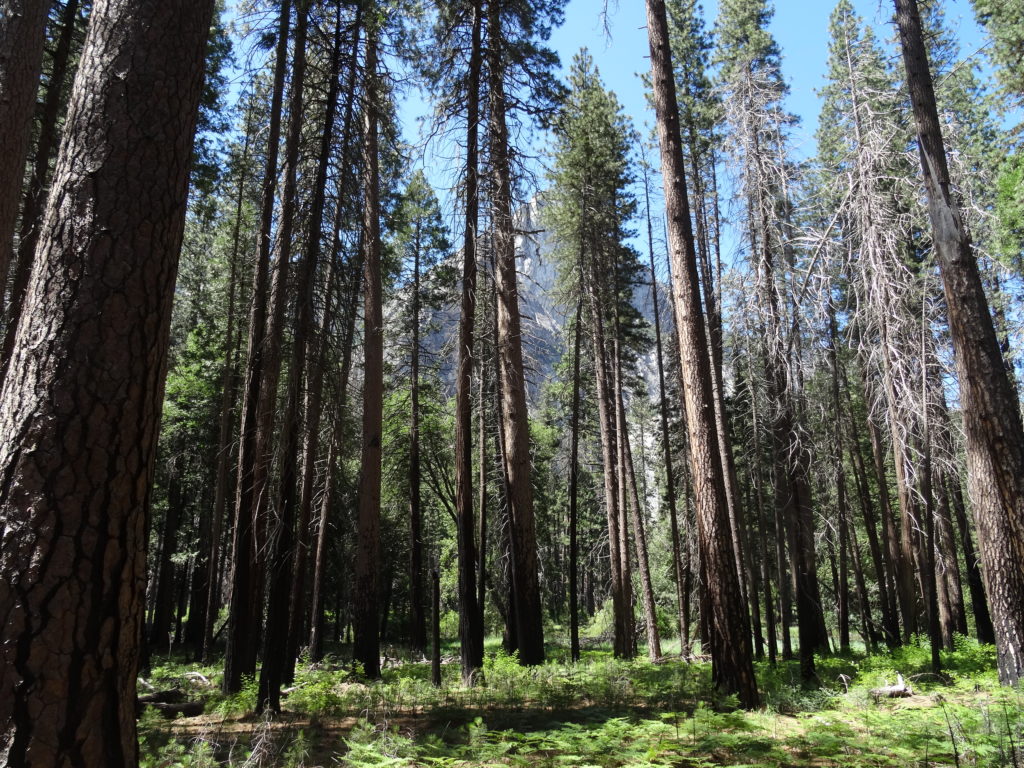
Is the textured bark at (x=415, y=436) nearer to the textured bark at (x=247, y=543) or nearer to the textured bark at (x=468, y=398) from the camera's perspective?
the textured bark at (x=468, y=398)

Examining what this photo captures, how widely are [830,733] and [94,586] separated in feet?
18.6

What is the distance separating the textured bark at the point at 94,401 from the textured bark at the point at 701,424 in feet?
20.1

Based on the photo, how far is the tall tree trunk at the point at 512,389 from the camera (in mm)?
10203

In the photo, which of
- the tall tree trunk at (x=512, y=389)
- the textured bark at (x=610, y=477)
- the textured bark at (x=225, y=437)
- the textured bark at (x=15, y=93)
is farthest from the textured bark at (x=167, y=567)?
the textured bark at (x=15, y=93)

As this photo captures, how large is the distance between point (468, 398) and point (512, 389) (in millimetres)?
1569

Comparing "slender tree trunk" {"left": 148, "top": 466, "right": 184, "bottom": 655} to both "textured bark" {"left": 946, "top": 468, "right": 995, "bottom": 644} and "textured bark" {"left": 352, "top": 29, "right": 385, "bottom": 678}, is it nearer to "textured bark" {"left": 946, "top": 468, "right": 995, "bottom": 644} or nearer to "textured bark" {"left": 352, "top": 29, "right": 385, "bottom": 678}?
"textured bark" {"left": 352, "top": 29, "right": 385, "bottom": 678}

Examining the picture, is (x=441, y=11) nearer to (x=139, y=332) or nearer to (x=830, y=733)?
(x=139, y=332)

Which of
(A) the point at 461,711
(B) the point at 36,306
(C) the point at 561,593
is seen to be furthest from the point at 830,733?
(C) the point at 561,593

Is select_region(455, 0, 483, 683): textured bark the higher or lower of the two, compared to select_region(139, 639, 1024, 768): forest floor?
higher

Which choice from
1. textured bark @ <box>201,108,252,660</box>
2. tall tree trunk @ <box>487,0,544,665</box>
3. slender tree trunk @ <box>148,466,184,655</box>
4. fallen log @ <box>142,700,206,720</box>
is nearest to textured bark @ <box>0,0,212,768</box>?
fallen log @ <box>142,700,206,720</box>

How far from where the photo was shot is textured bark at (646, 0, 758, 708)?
7.16 meters

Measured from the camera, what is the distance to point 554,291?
19.3 m

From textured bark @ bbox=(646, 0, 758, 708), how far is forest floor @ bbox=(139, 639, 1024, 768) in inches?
22.3

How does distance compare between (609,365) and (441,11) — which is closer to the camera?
(441,11)
